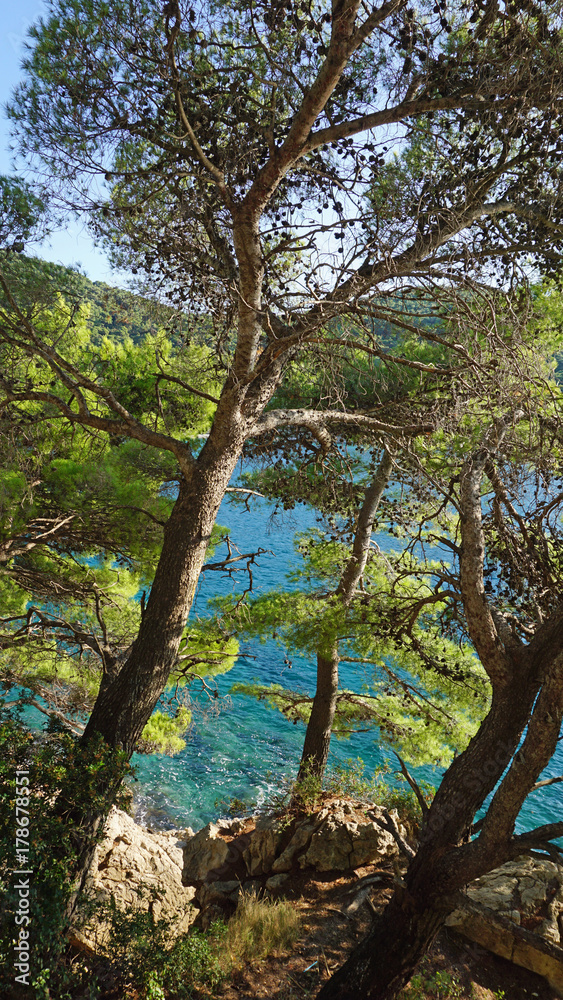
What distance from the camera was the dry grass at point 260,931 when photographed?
4.65 m

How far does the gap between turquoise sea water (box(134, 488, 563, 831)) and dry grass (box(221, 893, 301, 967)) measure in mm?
4318

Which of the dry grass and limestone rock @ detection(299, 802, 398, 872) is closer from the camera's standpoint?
the dry grass

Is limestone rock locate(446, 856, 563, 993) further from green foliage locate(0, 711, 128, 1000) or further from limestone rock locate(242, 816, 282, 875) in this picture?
green foliage locate(0, 711, 128, 1000)

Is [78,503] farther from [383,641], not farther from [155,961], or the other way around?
[155,961]

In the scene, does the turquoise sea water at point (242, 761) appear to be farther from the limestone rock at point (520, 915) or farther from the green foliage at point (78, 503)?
the limestone rock at point (520, 915)

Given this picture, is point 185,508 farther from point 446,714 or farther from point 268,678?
point 268,678

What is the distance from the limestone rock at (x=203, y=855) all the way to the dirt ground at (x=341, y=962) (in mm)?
1928

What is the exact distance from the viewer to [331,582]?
28.3 ft

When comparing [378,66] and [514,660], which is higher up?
[378,66]

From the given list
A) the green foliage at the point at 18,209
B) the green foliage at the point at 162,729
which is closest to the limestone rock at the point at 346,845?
the green foliage at the point at 162,729

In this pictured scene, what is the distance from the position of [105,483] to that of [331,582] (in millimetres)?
3891

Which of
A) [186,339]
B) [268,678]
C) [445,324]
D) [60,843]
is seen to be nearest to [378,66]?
[445,324]

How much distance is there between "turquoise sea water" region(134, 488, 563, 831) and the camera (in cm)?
1123

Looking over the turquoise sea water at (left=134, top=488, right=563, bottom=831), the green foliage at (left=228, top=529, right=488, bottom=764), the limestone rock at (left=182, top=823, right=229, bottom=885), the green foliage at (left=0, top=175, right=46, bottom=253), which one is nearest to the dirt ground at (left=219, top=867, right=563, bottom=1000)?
the limestone rock at (left=182, top=823, right=229, bottom=885)
